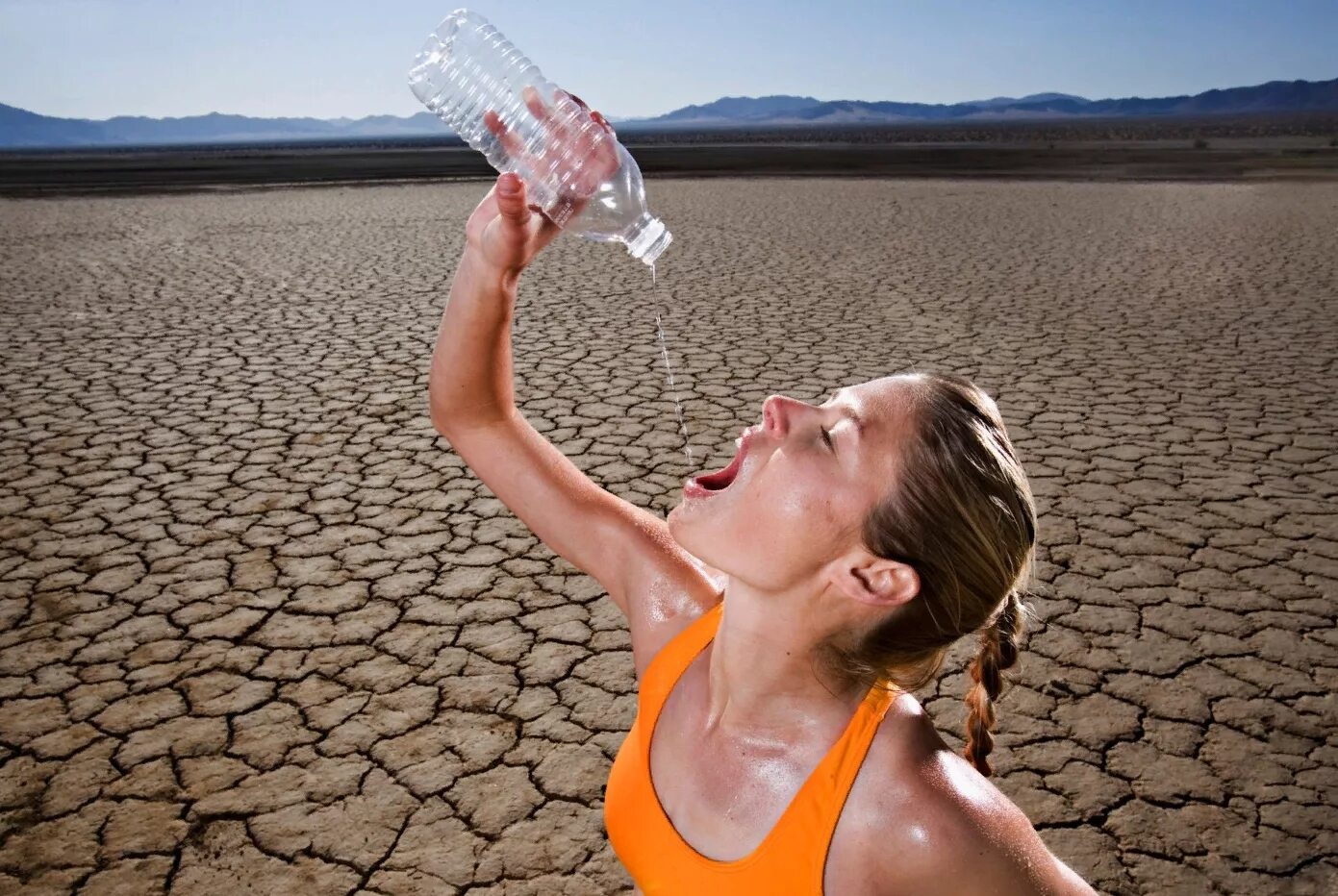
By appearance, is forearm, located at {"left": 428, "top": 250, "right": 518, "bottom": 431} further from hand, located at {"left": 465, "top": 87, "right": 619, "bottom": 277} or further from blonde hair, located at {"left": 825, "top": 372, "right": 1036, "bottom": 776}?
blonde hair, located at {"left": 825, "top": 372, "right": 1036, "bottom": 776}

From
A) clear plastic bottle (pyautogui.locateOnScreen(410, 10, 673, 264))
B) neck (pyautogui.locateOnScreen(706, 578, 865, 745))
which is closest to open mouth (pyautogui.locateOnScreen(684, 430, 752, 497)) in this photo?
neck (pyautogui.locateOnScreen(706, 578, 865, 745))

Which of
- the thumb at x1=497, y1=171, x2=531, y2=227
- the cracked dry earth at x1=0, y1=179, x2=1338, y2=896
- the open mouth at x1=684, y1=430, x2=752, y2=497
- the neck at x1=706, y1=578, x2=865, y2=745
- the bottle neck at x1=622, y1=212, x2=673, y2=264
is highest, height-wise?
the thumb at x1=497, y1=171, x2=531, y2=227

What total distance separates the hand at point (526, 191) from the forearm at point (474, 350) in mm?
36

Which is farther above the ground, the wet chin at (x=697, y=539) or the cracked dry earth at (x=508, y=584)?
the wet chin at (x=697, y=539)

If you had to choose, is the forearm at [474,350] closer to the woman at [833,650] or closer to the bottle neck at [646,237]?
the woman at [833,650]

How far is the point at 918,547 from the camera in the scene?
1.06m

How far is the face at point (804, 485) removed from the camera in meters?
1.07

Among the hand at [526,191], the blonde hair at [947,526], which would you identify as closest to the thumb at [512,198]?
the hand at [526,191]

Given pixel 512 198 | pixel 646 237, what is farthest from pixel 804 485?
pixel 646 237

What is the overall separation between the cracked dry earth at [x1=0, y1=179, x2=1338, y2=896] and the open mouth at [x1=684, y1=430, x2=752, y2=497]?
4.12 feet

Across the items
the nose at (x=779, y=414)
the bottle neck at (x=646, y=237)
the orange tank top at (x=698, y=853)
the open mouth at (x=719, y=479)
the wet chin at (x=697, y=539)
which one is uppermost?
the bottle neck at (x=646, y=237)

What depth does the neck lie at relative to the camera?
3.81 feet

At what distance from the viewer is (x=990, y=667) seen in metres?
Result: 1.29

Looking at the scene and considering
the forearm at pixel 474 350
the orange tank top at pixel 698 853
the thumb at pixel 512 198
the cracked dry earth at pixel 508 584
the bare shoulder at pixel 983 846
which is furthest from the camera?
the cracked dry earth at pixel 508 584
